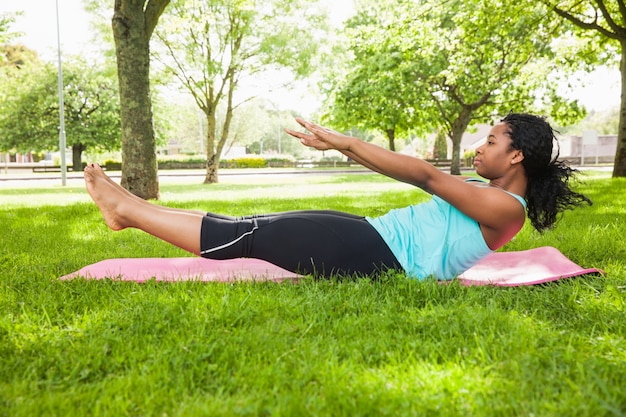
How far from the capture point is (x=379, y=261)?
3.01 metres

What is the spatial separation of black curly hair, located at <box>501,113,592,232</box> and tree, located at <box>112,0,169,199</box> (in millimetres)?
7183

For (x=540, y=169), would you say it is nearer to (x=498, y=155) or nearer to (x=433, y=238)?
(x=498, y=155)

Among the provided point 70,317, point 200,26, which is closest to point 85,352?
point 70,317

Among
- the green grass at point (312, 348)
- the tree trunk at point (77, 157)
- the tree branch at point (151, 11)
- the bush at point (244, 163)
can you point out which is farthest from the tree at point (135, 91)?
the bush at point (244, 163)

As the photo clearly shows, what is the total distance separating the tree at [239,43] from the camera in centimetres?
1795

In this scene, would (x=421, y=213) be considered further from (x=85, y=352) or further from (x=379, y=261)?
(x=85, y=352)

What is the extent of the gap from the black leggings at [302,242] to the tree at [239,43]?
16.1 metres

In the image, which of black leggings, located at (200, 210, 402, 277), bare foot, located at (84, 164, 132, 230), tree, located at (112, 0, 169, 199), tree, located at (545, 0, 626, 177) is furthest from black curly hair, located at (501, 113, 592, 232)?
tree, located at (545, 0, 626, 177)

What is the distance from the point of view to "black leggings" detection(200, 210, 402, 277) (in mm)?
2854

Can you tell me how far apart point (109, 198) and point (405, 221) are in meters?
1.80

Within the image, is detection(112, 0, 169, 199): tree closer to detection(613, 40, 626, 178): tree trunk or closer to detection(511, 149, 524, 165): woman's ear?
detection(511, 149, 524, 165): woman's ear

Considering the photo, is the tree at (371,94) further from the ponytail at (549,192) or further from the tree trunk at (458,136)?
the ponytail at (549,192)

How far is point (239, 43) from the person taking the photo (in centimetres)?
1852

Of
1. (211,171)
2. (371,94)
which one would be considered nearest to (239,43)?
(211,171)
